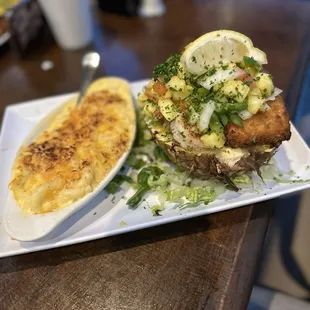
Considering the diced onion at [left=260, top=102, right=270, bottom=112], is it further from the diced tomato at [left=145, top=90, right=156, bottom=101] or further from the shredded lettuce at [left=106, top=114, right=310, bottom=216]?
the diced tomato at [left=145, top=90, right=156, bottom=101]

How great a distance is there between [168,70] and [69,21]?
104 centimetres

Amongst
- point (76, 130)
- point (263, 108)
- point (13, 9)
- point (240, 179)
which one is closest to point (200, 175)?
point (240, 179)

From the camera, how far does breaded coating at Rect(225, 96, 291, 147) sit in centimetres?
104

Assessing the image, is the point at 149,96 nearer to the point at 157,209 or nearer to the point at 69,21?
the point at 157,209

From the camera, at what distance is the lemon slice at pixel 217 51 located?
104cm

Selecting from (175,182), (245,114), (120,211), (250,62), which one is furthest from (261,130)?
(120,211)

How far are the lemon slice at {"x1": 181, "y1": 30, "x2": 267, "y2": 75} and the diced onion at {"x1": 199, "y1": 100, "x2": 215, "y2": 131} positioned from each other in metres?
0.10

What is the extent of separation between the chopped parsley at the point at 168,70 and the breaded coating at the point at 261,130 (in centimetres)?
22

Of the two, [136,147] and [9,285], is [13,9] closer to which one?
[136,147]

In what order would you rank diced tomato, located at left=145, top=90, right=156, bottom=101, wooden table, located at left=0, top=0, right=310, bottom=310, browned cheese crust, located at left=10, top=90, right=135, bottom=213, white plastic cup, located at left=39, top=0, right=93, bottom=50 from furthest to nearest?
white plastic cup, located at left=39, top=0, right=93, bottom=50, diced tomato, located at left=145, top=90, right=156, bottom=101, browned cheese crust, located at left=10, top=90, right=135, bottom=213, wooden table, located at left=0, top=0, right=310, bottom=310

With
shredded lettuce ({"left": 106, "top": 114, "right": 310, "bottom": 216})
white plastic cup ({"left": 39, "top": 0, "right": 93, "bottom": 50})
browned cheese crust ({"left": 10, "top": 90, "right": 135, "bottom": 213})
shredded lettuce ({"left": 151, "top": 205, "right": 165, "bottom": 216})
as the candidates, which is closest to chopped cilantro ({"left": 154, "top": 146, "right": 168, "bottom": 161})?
shredded lettuce ({"left": 106, "top": 114, "right": 310, "bottom": 216})

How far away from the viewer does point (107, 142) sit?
121 cm

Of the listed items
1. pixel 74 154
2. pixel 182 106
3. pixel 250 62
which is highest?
pixel 250 62

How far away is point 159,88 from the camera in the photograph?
3.76 feet
